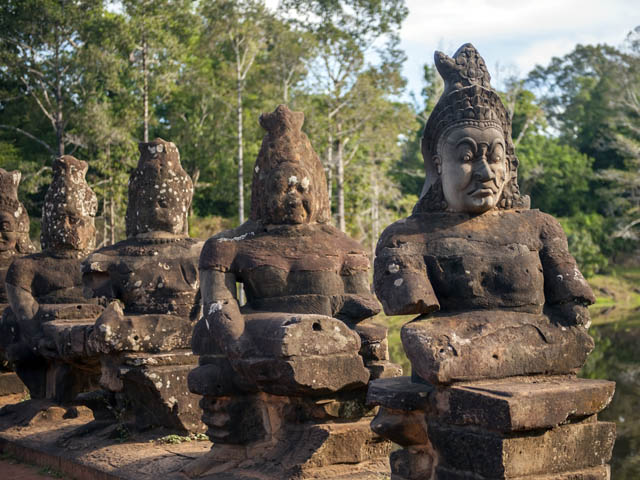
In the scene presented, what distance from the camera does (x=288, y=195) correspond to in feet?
18.0

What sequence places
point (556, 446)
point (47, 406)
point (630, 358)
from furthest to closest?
1. point (630, 358)
2. point (47, 406)
3. point (556, 446)

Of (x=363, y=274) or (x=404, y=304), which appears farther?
(x=363, y=274)

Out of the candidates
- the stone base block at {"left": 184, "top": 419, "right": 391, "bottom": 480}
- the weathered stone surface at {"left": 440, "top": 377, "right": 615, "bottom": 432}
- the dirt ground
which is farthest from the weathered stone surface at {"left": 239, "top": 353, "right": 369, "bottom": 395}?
the dirt ground

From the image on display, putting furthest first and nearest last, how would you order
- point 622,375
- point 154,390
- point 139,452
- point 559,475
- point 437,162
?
point 622,375
point 154,390
point 139,452
point 437,162
point 559,475

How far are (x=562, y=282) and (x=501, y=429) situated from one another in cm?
106

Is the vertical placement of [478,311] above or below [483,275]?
below

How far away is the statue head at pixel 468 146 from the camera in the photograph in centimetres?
437

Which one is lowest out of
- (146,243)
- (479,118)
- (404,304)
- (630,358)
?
(630,358)

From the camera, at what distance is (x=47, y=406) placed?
8.15 metres

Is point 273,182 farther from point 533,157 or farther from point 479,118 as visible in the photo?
point 533,157

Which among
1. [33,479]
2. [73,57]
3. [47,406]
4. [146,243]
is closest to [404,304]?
[146,243]

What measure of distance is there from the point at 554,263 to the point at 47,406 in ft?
18.3

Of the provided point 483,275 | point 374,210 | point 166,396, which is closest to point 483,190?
point 483,275

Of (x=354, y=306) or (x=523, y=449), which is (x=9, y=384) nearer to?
(x=354, y=306)
